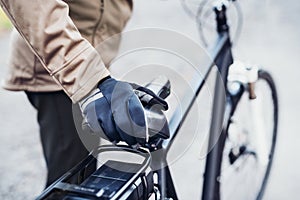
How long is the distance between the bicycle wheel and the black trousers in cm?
55

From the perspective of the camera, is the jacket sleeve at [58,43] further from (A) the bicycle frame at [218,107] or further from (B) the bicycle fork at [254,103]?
(B) the bicycle fork at [254,103]

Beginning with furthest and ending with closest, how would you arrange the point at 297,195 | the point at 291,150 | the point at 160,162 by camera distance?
1. the point at 291,150
2. the point at 297,195
3. the point at 160,162

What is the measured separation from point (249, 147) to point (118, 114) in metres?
1.10

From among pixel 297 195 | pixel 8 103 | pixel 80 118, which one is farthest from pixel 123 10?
pixel 8 103

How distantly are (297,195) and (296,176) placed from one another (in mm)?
121

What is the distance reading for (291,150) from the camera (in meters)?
2.42

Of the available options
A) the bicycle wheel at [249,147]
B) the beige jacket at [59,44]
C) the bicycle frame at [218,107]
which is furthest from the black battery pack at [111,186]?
the bicycle wheel at [249,147]

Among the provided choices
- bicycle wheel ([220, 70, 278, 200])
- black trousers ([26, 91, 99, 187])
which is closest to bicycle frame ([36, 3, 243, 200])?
bicycle wheel ([220, 70, 278, 200])

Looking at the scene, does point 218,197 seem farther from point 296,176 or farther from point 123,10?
point 296,176

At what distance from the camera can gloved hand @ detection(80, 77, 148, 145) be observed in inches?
35.4

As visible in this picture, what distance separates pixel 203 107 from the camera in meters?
2.80

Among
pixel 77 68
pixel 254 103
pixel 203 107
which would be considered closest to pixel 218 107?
pixel 254 103

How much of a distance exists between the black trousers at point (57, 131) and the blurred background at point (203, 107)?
0.51 meters

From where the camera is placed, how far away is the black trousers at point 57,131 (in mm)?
1320
